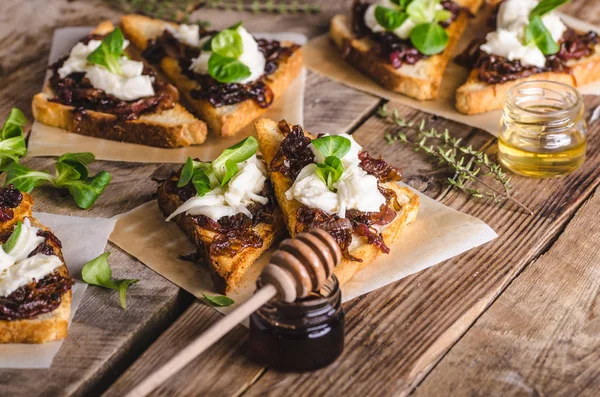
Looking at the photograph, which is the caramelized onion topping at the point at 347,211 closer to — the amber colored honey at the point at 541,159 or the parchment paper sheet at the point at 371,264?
the parchment paper sheet at the point at 371,264

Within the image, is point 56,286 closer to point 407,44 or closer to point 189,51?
point 189,51

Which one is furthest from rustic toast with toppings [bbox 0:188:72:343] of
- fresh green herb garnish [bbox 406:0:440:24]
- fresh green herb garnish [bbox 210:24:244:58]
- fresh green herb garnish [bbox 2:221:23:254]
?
fresh green herb garnish [bbox 406:0:440:24]

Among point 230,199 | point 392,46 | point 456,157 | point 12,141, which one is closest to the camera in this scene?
point 230,199

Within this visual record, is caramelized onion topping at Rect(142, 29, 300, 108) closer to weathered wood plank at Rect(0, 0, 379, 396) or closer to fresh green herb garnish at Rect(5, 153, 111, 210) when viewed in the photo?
weathered wood plank at Rect(0, 0, 379, 396)

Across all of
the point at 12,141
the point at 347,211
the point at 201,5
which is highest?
the point at 347,211

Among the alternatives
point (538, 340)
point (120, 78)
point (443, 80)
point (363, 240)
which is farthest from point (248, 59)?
point (538, 340)

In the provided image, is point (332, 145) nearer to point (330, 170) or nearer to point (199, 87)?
point (330, 170)

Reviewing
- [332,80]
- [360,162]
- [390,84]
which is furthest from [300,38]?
[360,162]
